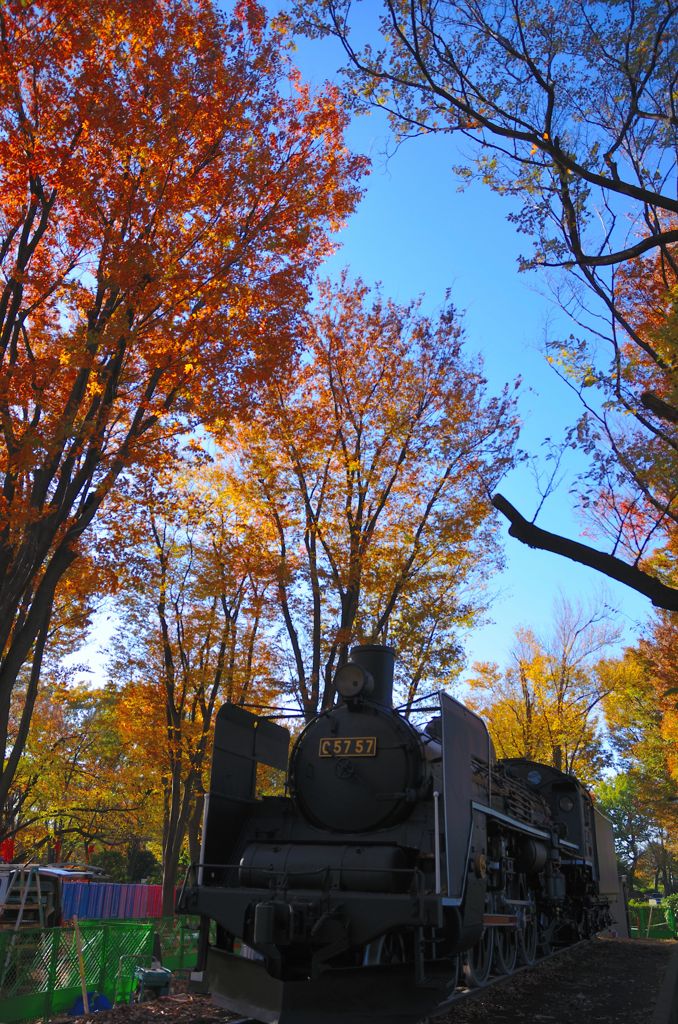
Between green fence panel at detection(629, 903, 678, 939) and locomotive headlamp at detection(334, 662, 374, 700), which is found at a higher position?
locomotive headlamp at detection(334, 662, 374, 700)

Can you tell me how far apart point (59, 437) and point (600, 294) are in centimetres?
650

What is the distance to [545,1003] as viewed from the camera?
25.8ft

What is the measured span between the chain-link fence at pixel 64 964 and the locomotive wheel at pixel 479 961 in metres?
4.80

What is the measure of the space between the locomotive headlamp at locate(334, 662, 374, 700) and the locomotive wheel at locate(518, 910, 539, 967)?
4.51 meters

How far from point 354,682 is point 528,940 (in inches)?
216

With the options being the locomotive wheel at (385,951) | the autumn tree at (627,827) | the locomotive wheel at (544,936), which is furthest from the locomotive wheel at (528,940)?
the autumn tree at (627,827)

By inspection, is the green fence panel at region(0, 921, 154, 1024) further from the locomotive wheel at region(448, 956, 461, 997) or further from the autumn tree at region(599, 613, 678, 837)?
the autumn tree at region(599, 613, 678, 837)

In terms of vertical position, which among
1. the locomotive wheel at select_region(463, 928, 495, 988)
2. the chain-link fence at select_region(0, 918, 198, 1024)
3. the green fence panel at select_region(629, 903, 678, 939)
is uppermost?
the locomotive wheel at select_region(463, 928, 495, 988)

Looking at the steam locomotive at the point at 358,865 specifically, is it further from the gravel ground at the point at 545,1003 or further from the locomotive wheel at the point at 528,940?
the gravel ground at the point at 545,1003

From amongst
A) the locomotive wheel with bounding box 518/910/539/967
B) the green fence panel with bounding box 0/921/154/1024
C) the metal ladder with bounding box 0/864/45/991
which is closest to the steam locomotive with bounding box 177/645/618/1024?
the locomotive wheel with bounding box 518/910/539/967

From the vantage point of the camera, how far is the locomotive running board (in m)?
5.93

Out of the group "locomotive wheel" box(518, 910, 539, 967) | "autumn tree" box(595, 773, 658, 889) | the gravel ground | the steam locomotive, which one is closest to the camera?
the steam locomotive

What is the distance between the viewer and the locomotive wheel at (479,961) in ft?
25.2

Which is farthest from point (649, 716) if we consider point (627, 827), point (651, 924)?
point (627, 827)
